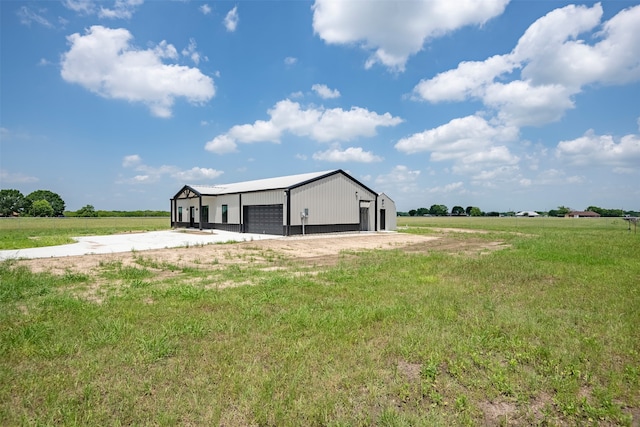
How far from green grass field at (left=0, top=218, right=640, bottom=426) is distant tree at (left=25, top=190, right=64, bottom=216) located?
4762 inches

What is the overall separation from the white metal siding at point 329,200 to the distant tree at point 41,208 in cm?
10563

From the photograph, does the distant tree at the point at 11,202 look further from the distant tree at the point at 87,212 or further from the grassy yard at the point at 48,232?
the grassy yard at the point at 48,232

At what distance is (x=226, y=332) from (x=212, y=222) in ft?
95.0

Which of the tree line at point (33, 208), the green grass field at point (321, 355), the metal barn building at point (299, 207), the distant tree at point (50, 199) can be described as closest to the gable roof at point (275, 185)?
A: the metal barn building at point (299, 207)

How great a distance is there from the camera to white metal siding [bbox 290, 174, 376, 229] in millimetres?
24000

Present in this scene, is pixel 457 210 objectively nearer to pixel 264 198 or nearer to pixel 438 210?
pixel 438 210

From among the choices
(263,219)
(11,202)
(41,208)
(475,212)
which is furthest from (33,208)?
(475,212)

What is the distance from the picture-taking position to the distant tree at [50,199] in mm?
99944

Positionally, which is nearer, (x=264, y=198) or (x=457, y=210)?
(x=264, y=198)

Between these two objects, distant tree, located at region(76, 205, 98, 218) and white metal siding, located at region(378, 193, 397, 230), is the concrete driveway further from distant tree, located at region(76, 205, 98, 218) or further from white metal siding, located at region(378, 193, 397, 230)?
distant tree, located at region(76, 205, 98, 218)

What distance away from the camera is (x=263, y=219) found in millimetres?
26250

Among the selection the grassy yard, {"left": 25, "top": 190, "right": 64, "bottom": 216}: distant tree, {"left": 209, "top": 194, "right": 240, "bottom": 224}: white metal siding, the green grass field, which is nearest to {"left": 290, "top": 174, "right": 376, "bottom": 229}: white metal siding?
{"left": 209, "top": 194, "right": 240, "bottom": 224}: white metal siding

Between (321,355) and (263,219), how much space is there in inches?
891

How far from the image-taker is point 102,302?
6.51m
